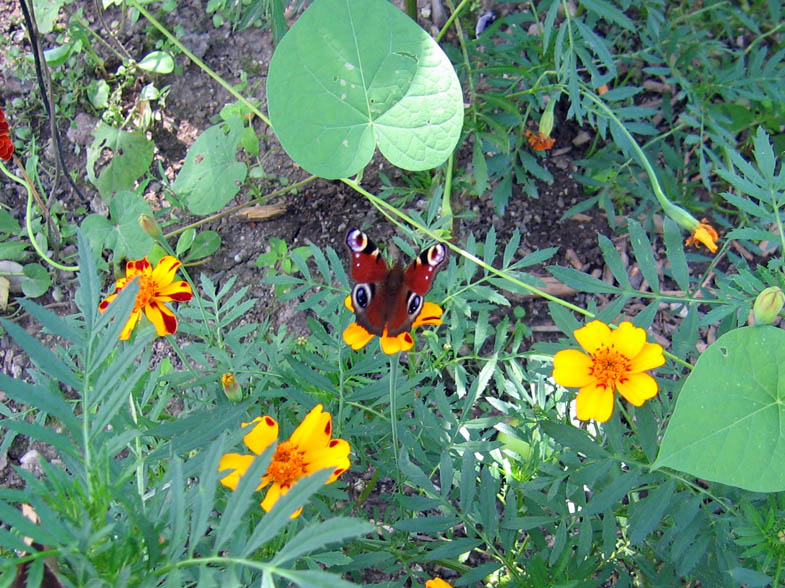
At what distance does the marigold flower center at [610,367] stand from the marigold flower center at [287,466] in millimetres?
481

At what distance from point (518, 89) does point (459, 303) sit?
35.7 inches

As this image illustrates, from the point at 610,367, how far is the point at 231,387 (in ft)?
2.04

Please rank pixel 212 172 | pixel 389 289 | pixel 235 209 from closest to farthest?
pixel 389 289, pixel 212 172, pixel 235 209

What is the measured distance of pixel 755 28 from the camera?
1906 mm

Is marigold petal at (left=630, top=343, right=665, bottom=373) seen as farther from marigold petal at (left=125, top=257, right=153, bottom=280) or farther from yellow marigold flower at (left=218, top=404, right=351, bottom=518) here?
marigold petal at (left=125, top=257, right=153, bottom=280)

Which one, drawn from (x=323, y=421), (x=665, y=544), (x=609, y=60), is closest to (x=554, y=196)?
(x=609, y=60)

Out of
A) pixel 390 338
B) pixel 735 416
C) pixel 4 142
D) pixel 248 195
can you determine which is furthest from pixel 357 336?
pixel 248 195

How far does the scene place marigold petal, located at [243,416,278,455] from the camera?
2.98ft

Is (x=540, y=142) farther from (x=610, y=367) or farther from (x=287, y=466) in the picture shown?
(x=287, y=466)

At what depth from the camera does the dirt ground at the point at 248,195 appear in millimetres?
2037

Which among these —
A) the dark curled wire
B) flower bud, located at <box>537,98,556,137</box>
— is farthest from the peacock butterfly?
the dark curled wire

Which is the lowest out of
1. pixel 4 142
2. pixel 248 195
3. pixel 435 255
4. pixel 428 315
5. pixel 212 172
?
pixel 248 195

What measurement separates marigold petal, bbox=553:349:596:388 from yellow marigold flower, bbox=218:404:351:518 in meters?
0.36

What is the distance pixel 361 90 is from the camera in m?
1.30
